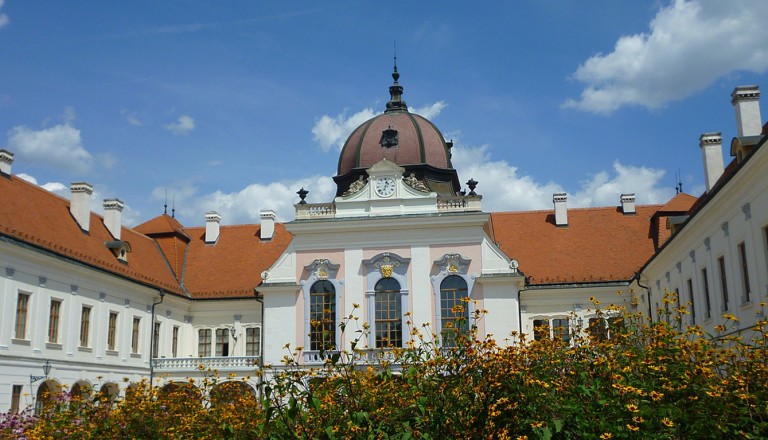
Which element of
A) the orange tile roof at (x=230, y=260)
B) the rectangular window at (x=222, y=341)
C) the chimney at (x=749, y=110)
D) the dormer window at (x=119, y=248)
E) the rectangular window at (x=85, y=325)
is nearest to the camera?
the chimney at (x=749, y=110)

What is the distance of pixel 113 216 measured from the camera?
3503cm

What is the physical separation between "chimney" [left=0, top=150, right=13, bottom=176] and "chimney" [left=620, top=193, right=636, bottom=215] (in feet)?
92.6

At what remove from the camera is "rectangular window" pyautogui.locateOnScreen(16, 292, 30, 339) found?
2556 cm

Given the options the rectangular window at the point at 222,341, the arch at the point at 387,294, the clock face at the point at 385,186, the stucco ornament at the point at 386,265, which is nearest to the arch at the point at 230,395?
the arch at the point at 387,294

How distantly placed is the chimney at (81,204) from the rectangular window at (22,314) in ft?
20.7

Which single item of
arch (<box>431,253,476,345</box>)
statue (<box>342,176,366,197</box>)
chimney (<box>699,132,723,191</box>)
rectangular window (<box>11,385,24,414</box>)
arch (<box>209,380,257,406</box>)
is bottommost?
rectangular window (<box>11,385,24,414</box>)

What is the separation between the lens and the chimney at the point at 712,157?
26578mm

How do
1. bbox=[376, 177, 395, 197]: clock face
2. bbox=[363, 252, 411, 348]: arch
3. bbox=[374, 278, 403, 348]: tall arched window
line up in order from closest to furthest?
bbox=[374, 278, 403, 348]: tall arched window
bbox=[363, 252, 411, 348]: arch
bbox=[376, 177, 395, 197]: clock face

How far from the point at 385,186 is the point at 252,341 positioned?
10164 millimetres

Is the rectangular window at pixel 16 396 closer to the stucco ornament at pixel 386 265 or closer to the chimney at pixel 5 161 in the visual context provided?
the chimney at pixel 5 161

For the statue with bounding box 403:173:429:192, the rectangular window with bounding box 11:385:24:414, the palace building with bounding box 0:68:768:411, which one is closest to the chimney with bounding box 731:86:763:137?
the palace building with bounding box 0:68:768:411

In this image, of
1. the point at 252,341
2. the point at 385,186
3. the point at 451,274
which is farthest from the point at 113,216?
the point at 451,274

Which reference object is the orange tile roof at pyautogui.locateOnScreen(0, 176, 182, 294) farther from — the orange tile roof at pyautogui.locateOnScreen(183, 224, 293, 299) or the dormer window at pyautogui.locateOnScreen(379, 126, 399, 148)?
the dormer window at pyautogui.locateOnScreen(379, 126, 399, 148)

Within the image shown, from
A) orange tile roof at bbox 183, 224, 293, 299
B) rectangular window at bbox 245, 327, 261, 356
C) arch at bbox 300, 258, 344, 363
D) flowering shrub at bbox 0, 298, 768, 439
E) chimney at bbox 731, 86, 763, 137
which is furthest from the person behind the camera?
orange tile roof at bbox 183, 224, 293, 299
